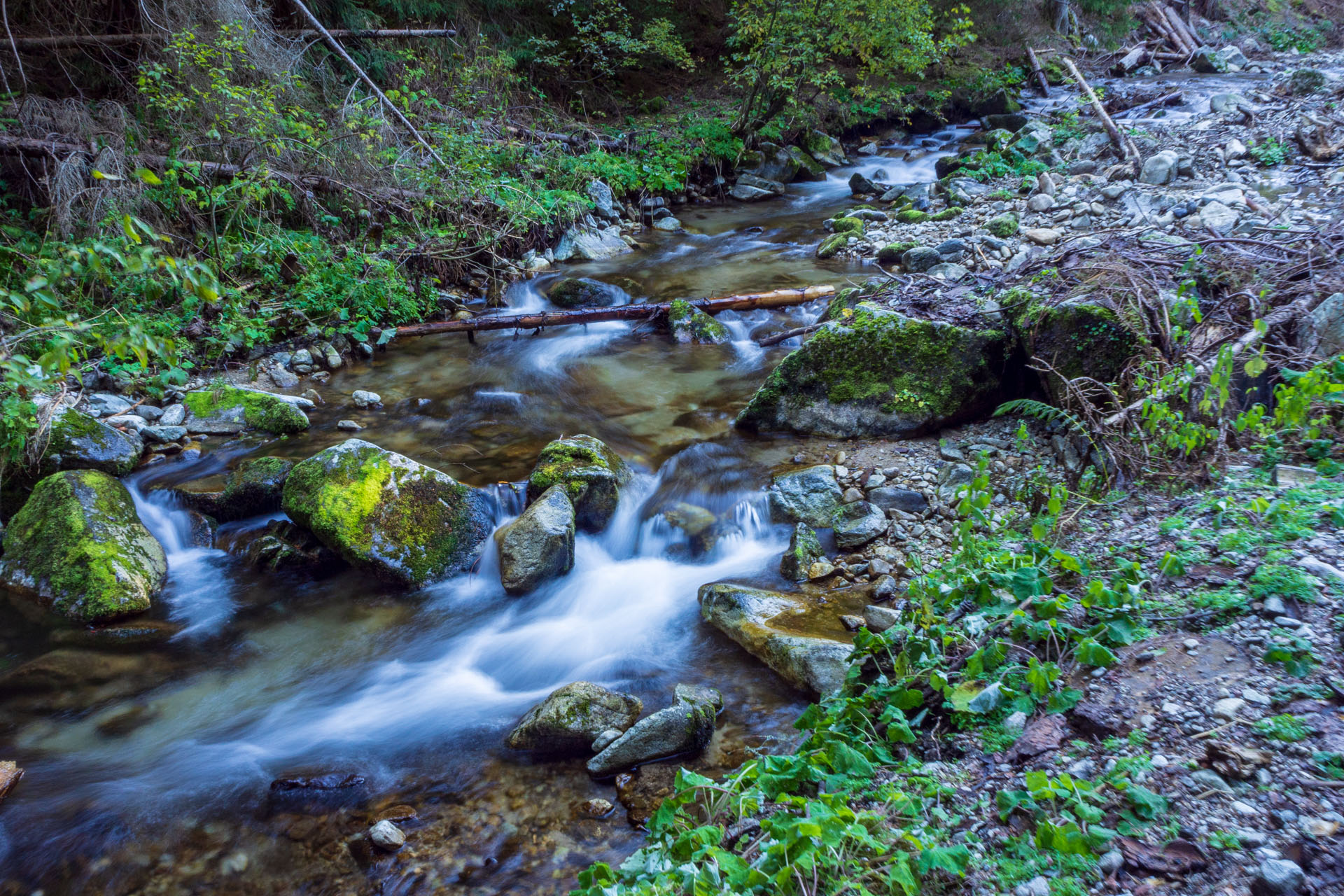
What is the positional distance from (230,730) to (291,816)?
91 centimetres

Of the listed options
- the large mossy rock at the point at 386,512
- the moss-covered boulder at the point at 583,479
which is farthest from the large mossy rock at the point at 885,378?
the large mossy rock at the point at 386,512

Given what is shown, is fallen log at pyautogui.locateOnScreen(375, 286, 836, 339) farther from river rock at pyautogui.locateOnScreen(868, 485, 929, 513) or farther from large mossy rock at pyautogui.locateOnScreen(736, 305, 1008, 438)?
river rock at pyautogui.locateOnScreen(868, 485, 929, 513)

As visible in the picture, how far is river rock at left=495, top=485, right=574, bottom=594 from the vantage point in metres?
4.93

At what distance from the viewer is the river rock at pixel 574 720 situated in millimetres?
3521

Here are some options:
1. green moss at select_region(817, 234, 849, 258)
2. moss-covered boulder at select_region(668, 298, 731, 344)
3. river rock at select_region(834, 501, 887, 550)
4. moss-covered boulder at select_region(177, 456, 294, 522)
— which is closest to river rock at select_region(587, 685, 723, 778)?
river rock at select_region(834, 501, 887, 550)

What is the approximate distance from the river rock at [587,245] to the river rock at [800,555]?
26.3ft

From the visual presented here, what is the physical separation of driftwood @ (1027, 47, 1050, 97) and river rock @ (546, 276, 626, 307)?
14.4m

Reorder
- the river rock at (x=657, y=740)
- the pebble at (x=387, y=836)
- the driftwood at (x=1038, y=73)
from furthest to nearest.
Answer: the driftwood at (x=1038, y=73)
the river rock at (x=657, y=740)
the pebble at (x=387, y=836)

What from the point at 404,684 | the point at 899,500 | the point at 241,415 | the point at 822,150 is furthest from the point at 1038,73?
the point at 404,684

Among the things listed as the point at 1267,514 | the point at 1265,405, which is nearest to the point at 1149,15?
the point at 1265,405

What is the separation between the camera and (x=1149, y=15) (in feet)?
61.8

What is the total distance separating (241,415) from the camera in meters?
6.69

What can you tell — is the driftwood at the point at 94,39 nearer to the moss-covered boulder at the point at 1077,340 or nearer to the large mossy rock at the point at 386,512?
the large mossy rock at the point at 386,512

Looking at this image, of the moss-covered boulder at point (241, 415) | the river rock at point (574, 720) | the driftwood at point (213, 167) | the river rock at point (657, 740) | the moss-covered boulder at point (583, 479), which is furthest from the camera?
the driftwood at point (213, 167)
